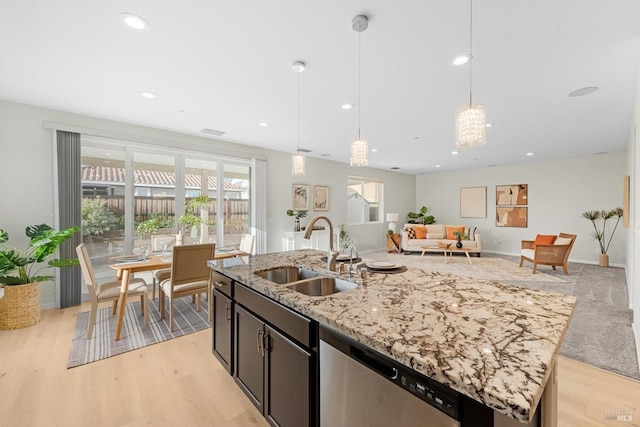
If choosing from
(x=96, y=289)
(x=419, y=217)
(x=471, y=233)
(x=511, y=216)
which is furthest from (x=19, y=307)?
(x=511, y=216)

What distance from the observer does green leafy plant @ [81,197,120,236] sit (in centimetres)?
387

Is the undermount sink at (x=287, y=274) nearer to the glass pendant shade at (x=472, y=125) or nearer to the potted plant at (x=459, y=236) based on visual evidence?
the glass pendant shade at (x=472, y=125)

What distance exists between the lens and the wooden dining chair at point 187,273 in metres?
2.95

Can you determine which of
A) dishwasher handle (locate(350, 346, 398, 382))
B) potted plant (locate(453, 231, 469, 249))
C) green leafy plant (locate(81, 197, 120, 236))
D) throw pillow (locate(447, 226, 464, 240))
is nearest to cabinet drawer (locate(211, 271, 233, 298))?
dishwasher handle (locate(350, 346, 398, 382))

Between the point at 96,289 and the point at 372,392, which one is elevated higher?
the point at 372,392

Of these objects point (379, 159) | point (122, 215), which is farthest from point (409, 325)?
point (379, 159)

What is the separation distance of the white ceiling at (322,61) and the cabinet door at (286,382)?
6.76 feet

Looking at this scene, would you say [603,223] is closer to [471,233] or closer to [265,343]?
[471,233]

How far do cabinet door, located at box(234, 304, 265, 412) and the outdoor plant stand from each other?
8.22m

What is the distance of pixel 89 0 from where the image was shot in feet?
5.66

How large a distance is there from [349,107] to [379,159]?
3.57m

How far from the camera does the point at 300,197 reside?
6391 millimetres

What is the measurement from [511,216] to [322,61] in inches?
306

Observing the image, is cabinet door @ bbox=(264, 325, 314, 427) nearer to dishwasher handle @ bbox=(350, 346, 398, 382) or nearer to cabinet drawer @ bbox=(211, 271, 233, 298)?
dishwasher handle @ bbox=(350, 346, 398, 382)
